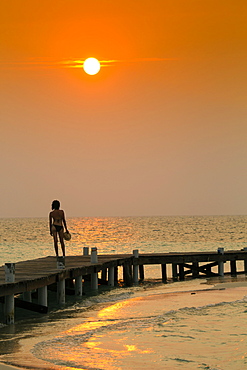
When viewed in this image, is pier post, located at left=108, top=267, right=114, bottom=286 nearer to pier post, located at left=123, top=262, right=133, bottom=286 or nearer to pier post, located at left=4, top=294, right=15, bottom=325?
pier post, located at left=123, top=262, right=133, bottom=286

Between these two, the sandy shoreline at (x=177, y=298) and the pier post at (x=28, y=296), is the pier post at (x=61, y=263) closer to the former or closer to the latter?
the pier post at (x=28, y=296)

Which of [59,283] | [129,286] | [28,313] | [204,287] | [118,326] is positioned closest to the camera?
[118,326]

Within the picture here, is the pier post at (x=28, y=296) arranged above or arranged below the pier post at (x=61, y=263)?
below

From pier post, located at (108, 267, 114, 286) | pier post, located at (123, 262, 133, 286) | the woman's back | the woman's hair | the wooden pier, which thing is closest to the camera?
the wooden pier

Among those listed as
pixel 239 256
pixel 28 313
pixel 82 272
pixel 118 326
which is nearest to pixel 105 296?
pixel 82 272

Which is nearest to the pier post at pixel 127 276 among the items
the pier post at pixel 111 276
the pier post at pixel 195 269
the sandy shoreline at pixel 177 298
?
the pier post at pixel 111 276

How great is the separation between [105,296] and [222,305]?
5.31m

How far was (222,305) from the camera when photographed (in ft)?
60.5

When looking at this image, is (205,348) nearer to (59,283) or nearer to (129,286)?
(59,283)

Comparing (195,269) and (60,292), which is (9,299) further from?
(195,269)

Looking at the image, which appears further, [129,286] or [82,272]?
[129,286]

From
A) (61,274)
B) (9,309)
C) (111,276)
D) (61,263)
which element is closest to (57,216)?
(61,263)

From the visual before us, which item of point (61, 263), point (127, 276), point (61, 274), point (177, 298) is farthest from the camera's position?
point (127, 276)

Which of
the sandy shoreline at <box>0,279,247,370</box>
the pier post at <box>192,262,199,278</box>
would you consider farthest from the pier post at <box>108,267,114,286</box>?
the pier post at <box>192,262,199,278</box>
